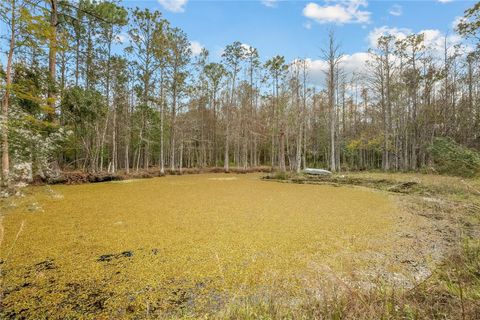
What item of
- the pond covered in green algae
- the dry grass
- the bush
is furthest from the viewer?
the bush

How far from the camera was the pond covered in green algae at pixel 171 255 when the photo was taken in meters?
1.51

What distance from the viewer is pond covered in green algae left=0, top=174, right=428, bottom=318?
1512mm

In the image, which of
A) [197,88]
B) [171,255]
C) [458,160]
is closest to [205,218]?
[171,255]

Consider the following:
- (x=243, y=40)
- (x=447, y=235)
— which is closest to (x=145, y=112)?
(x=243, y=40)

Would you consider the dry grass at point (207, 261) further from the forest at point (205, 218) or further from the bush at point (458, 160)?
the bush at point (458, 160)

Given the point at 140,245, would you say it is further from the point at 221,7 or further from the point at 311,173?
the point at 311,173

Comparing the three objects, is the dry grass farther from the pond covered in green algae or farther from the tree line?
the tree line

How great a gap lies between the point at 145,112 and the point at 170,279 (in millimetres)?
12974

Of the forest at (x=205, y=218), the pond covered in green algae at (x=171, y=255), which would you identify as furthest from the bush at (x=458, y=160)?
the pond covered in green algae at (x=171, y=255)

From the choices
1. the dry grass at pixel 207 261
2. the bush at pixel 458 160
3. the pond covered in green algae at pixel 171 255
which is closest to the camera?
the dry grass at pixel 207 261

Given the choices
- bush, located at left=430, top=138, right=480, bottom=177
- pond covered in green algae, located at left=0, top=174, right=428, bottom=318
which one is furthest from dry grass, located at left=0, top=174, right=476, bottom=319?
bush, located at left=430, top=138, right=480, bottom=177

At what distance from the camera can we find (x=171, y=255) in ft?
7.23

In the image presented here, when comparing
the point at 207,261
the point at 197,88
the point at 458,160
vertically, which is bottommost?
the point at 207,261

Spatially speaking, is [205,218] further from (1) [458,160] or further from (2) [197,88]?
(2) [197,88]
